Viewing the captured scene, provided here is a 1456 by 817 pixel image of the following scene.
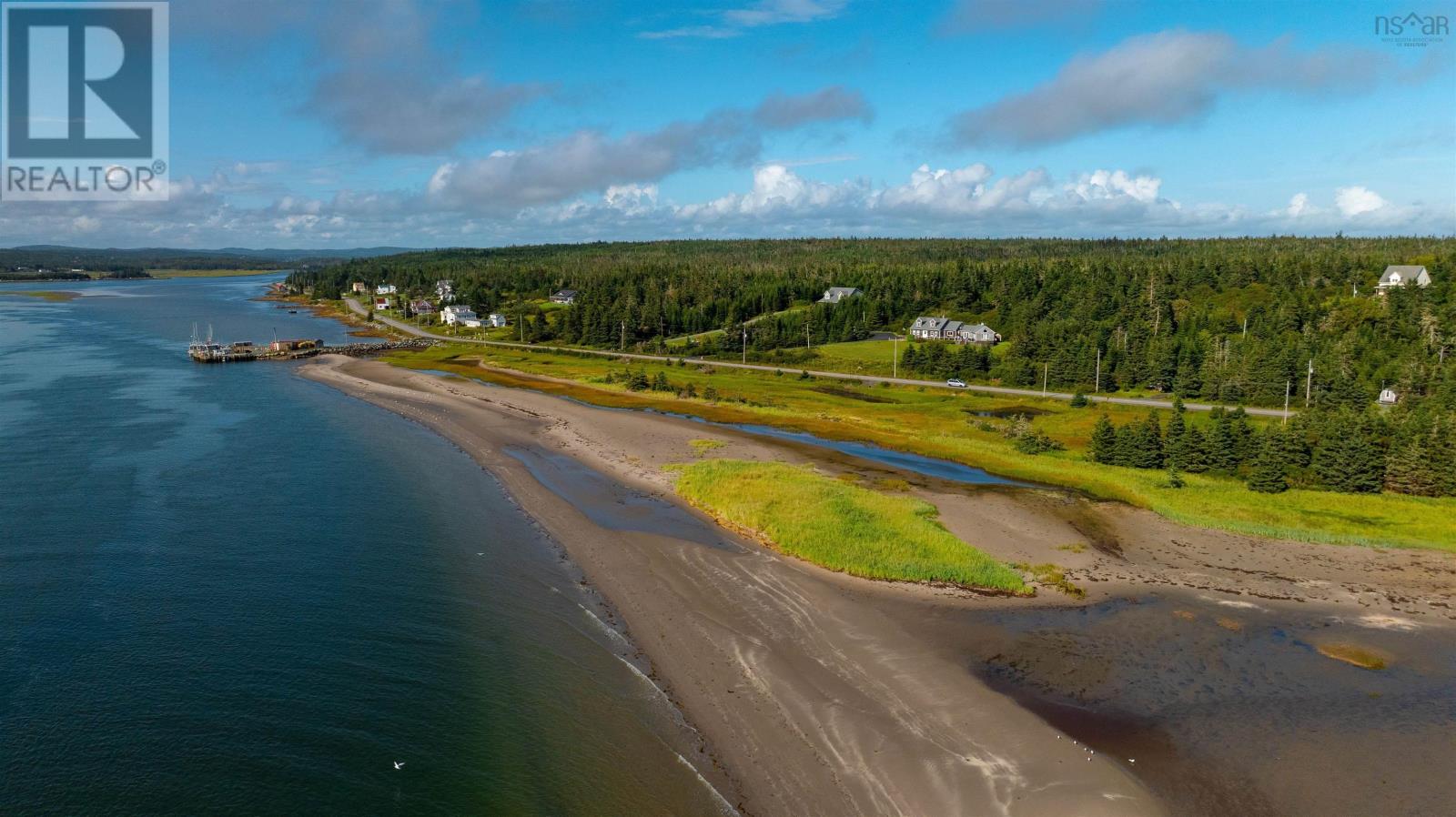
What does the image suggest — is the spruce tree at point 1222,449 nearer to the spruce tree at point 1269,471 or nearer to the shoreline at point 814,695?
the spruce tree at point 1269,471

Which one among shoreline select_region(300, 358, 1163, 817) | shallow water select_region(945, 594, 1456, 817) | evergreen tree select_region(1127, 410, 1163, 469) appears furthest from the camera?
evergreen tree select_region(1127, 410, 1163, 469)

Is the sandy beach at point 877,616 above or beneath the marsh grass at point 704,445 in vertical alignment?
beneath

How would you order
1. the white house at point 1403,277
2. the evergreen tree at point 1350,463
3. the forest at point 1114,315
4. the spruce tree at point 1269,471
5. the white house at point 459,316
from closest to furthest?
the evergreen tree at point 1350,463 → the spruce tree at point 1269,471 → the forest at point 1114,315 → the white house at point 1403,277 → the white house at point 459,316

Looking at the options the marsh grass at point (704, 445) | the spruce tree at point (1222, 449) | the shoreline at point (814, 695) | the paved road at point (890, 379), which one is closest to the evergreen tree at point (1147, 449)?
the spruce tree at point (1222, 449)

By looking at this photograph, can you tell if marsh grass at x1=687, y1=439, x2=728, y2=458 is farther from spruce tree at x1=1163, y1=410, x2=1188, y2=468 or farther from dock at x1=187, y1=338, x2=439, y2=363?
dock at x1=187, y1=338, x2=439, y2=363

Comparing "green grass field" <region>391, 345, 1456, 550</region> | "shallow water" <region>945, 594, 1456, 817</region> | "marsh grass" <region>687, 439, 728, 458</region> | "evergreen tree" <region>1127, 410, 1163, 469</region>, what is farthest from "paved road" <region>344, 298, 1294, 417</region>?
"shallow water" <region>945, 594, 1456, 817</region>

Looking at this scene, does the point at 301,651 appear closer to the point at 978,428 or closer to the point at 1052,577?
the point at 1052,577

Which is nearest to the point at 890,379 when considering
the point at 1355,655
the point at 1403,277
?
the point at 1355,655
